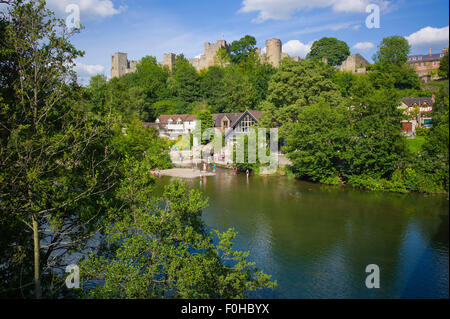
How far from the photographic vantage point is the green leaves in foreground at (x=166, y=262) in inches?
332

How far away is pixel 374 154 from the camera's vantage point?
2386 centimetres

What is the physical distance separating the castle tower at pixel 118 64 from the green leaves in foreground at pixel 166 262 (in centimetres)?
8371

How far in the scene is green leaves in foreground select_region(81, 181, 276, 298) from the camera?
843 cm

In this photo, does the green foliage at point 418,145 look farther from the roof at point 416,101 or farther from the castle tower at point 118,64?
the castle tower at point 118,64

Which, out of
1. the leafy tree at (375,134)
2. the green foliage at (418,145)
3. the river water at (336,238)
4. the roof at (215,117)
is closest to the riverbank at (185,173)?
the river water at (336,238)

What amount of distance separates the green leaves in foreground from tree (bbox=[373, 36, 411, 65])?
52227mm

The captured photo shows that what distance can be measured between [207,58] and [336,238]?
6855 centimetres

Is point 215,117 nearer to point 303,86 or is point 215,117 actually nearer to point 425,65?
point 303,86

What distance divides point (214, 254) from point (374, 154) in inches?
716

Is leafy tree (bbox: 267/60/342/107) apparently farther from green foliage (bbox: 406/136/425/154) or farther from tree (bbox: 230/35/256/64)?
tree (bbox: 230/35/256/64)

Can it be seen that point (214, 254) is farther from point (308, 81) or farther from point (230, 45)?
point (230, 45)

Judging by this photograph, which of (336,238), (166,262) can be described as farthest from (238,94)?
(166,262)
